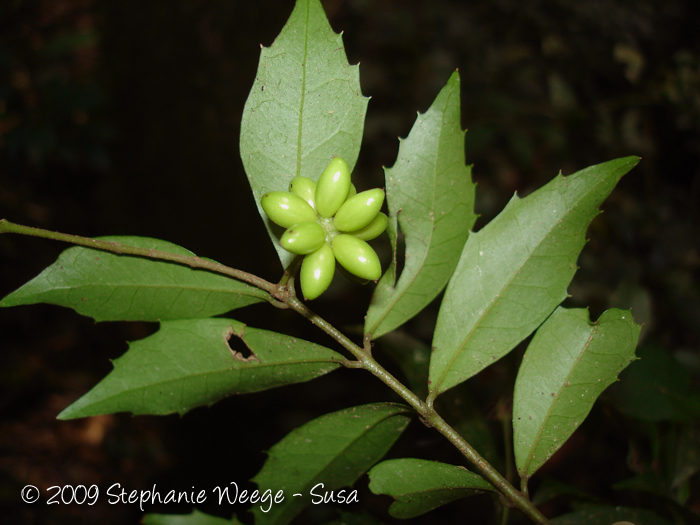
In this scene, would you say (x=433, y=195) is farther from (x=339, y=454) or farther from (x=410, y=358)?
(x=410, y=358)

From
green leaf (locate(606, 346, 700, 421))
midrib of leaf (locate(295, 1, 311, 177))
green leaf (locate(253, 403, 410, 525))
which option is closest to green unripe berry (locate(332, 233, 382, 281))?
midrib of leaf (locate(295, 1, 311, 177))

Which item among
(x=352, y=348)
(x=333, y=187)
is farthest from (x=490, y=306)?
(x=333, y=187)

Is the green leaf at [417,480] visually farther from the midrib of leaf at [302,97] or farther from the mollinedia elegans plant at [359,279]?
the midrib of leaf at [302,97]

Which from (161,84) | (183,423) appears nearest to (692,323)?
(183,423)

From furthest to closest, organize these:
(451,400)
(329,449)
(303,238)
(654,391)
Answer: (451,400)
(654,391)
(329,449)
(303,238)

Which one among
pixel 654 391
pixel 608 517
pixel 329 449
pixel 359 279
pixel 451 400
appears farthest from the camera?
pixel 451 400
